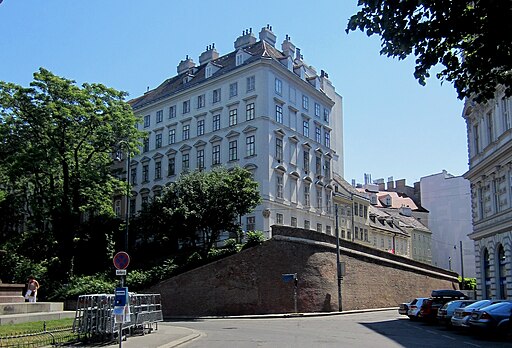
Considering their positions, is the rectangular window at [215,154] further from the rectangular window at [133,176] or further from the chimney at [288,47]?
the chimney at [288,47]

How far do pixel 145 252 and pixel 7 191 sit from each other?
52.2ft

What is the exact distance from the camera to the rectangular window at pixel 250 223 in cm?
5309

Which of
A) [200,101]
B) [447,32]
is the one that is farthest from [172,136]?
[447,32]

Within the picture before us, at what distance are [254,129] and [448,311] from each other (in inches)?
1215

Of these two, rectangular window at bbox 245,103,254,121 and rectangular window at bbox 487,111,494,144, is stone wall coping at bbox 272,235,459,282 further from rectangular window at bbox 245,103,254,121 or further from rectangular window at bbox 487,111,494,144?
rectangular window at bbox 245,103,254,121

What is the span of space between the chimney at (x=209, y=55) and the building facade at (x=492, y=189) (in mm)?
33600

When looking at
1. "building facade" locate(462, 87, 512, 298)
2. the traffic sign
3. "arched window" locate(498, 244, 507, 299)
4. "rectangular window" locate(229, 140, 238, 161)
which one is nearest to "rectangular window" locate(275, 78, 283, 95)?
"rectangular window" locate(229, 140, 238, 161)

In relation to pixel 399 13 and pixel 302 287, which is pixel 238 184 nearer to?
pixel 302 287

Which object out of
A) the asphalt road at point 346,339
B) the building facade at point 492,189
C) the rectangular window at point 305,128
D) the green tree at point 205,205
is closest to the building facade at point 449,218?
the rectangular window at point 305,128

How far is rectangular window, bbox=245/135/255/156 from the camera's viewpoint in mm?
54594

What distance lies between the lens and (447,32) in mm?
10727

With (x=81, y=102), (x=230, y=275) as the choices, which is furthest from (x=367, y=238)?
(x=81, y=102)

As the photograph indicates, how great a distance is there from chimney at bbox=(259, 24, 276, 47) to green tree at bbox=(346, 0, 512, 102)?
52070 millimetres

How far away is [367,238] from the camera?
7469cm
